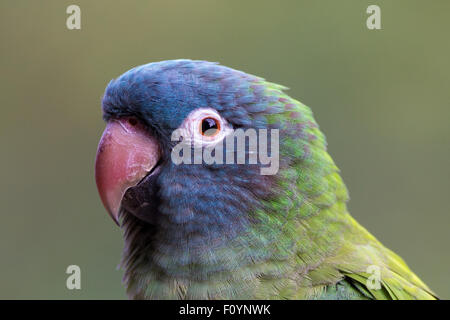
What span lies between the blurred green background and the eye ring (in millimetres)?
2558

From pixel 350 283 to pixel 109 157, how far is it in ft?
3.24

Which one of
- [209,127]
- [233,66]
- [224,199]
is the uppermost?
[233,66]

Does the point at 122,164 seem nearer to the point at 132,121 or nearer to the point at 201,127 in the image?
the point at 132,121

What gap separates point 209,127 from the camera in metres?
1.76

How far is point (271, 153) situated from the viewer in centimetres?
178

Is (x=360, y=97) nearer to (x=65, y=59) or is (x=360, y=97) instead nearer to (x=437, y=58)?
(x=437, y=58)

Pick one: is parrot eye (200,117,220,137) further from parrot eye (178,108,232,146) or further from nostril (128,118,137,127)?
nostril (128,118,137,127)

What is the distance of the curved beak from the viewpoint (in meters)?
1.80

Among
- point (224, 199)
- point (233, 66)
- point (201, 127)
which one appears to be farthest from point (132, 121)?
point (233, 66)

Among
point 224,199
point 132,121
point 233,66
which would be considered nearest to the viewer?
point 224,199

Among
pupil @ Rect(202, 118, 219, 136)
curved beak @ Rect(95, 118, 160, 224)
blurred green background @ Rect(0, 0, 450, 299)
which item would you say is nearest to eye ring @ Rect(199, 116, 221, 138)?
pupil @ Rect(202, 118, 219, 136)

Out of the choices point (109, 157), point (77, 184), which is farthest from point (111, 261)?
point (109, 157)

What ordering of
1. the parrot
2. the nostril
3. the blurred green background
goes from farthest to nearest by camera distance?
the blurred green background, the nostril, the parrot

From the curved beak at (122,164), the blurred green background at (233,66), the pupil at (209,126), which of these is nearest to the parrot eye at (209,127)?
the pupil at (209,126)
